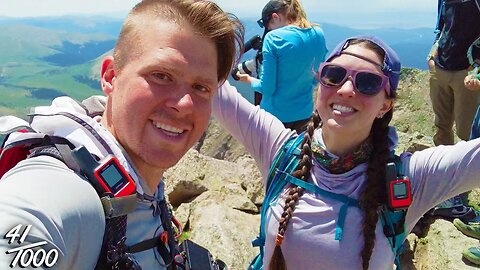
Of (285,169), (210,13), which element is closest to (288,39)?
(285,169)

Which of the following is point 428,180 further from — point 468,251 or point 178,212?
point 178,212

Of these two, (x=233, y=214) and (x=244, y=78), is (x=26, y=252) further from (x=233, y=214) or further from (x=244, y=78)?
(x=233, y=214)

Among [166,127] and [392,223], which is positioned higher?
[166,127]

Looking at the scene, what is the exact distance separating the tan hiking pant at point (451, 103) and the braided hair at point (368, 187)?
3872mm

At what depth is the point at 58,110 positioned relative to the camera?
6.20 feet

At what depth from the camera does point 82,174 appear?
1607mm

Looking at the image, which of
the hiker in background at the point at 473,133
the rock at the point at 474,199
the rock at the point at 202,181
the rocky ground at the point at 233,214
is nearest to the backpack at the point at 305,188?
the rocky ground at the point at 233,214

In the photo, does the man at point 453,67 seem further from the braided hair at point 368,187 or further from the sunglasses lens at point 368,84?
the sunglasses lens at point 368,84

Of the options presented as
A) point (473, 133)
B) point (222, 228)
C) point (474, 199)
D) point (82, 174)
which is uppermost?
point (82, 174)

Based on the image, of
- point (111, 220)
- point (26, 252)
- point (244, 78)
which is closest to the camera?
point (26, 252)

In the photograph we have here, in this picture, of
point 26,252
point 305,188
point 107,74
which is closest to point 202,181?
point 305,188

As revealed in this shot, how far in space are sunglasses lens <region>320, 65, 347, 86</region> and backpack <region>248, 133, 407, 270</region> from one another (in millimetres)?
499

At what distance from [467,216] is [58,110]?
5493 millimetres

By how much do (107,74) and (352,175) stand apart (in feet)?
5.99
